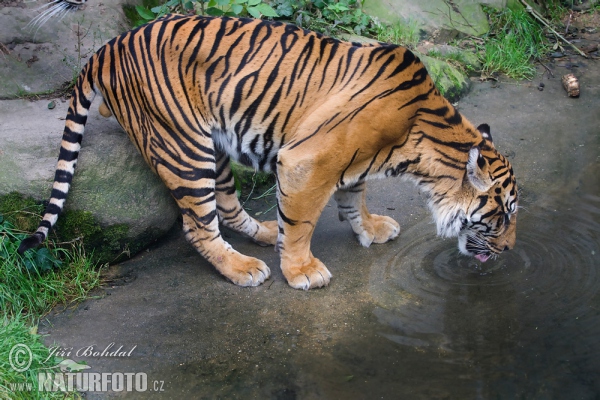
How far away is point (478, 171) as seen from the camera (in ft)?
12.2

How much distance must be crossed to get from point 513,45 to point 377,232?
11.9 feet

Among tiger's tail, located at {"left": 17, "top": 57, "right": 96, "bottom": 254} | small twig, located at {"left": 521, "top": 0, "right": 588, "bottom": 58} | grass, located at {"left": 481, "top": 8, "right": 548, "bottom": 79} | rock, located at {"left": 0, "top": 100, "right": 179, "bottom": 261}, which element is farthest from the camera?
small twig, located at {"left": 521, "top": 0, "right": 588, "bottom": 58}

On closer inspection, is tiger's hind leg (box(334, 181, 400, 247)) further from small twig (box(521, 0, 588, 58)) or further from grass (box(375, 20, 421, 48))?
Answer: small twig (box(521, 0, 588, 58))

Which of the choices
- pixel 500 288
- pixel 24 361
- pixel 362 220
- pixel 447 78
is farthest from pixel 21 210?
pixel 447 78

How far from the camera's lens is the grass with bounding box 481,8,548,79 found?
683 centimetres

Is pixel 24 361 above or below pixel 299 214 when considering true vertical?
below

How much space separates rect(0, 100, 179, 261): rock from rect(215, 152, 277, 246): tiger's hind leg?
0.35 m

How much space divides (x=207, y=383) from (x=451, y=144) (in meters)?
2.01

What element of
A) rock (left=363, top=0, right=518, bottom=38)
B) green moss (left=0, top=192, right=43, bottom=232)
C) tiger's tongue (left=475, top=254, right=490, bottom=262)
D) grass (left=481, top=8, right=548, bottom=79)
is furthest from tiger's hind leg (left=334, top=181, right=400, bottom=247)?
rock (left=363, top=0, right=518, bottom=38)

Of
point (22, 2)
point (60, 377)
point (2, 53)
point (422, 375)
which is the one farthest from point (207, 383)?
point (22, 2)

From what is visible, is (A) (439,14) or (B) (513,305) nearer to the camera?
(B) (513,305)

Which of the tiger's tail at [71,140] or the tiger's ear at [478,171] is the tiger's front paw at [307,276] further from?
the tiger's tail at [71,140]

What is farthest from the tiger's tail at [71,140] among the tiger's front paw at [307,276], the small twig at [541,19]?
the small twig at [541,19]

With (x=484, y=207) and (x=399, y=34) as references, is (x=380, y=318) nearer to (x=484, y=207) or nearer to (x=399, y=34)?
(x=484, y=207)
